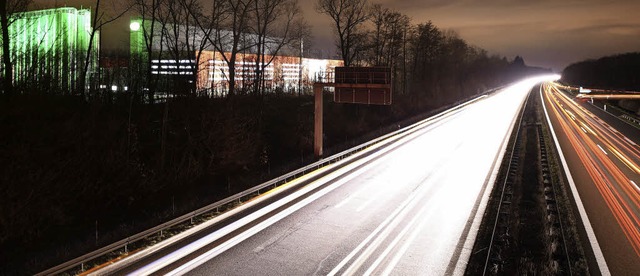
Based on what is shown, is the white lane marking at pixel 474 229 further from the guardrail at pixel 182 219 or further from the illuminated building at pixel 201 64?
the illuminated building at pixel 201 64

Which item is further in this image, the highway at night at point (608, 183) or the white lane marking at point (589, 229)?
→ the highway at night at point (608, 183)

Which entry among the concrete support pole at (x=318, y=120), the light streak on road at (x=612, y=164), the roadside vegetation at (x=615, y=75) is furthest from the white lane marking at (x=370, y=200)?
the roadside vegetation at (x=615, y=75)

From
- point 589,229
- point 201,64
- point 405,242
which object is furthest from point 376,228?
point 201,64

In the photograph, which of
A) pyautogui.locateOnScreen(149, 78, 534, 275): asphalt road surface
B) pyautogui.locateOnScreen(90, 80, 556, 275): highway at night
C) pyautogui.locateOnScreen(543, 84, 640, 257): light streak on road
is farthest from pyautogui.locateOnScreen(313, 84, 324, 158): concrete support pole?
pyautogui.locateOnScreen(543, 84, 640, 257): light streak on road

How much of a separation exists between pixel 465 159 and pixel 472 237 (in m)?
15.1

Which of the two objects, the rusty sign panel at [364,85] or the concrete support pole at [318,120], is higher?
the rusty sign panel at [364,85]

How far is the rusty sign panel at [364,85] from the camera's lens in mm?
28969

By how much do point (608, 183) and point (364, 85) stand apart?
50.0 ft

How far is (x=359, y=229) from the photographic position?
15.5m

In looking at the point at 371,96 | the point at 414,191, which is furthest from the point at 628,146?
the point at 414,191

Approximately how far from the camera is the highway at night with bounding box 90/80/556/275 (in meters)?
12.4

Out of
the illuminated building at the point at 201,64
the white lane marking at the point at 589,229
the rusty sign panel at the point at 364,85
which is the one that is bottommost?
the white lane marking at the point at 589,229

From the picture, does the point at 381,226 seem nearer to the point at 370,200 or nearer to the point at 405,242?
the point at 405,242

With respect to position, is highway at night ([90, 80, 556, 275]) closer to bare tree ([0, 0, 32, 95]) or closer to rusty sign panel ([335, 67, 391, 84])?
rusty sign panel ([335, 67, 391, 84])
